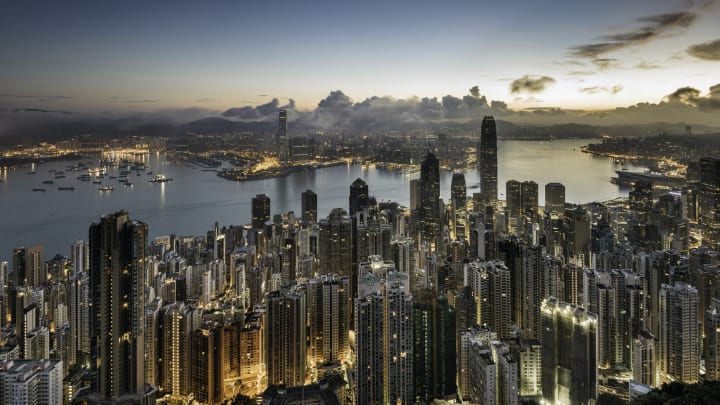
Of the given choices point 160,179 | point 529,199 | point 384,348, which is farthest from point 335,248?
point 529,199

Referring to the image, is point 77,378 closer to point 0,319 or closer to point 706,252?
point 0,319

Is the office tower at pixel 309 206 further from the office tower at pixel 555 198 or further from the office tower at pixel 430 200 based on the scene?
the office tower at pixel 555 198

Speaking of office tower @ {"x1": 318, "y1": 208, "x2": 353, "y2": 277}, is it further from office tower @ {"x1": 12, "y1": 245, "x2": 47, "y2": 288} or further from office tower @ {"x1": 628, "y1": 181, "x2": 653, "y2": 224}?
office tower @ {"x1": 628, "y1": 181, "x2": 653, "y2": 224}

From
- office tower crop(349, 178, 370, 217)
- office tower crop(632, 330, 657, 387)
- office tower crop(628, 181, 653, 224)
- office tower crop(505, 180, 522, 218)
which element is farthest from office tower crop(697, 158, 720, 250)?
office tower crop(349, 178, 370, 217)

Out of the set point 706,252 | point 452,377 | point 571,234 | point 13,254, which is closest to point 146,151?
point 13,254

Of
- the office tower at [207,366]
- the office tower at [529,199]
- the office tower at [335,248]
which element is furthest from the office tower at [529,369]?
the office tower at [529,199]
